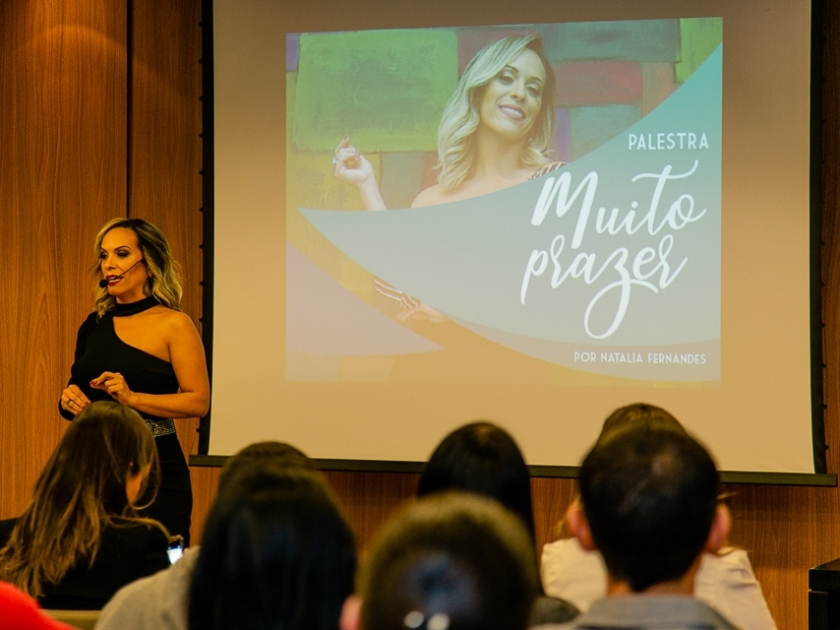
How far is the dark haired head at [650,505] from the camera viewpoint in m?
1.30

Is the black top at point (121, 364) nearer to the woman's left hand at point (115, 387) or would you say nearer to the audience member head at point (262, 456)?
the woman's left hand at point (115, 387)

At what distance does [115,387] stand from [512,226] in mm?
1634

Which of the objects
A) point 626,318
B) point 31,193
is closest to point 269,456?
point 626,318

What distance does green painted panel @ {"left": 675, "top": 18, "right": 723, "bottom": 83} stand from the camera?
398 centimetres

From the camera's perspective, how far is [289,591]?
1142 millimetres

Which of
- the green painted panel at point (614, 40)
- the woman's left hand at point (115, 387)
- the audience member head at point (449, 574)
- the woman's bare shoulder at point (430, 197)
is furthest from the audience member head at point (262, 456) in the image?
the green painted panel at point (614, 40)

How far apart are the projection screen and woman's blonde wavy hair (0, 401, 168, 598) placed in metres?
2.00

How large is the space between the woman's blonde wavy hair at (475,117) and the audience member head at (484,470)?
230cm

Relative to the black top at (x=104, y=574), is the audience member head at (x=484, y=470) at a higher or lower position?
higher

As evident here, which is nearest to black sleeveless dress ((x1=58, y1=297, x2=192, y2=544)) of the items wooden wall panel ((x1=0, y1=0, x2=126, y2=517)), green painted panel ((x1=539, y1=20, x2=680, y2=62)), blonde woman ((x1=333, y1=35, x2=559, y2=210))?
wooden wall panel ((x1=0, y1=0, x2=126, y2=517))

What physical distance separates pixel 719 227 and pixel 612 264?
1.34 feet

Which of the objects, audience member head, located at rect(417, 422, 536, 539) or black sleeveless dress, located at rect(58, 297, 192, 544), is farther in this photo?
black sleeveless dress, located at rect(58, 297, 192, 544)

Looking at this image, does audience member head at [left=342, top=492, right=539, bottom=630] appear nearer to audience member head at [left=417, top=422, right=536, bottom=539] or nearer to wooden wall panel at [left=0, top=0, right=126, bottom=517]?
audience member head at [left=417, top=422, right=536, bottom=539]

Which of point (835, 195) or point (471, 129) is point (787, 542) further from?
point (471, 129)
